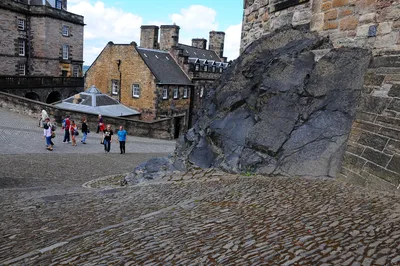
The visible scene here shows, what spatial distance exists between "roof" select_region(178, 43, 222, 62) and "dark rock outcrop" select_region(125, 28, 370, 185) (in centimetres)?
3599

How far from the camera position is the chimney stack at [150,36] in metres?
43.2

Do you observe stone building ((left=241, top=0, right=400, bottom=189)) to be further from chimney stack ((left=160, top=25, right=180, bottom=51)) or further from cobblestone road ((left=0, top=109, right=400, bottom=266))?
chimney stack ((left=160, top=25, right=180, bottom=51))

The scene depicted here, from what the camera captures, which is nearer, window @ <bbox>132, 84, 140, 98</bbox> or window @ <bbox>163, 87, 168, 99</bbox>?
window @ <bbox>163, 87, 168, 99</bbox>

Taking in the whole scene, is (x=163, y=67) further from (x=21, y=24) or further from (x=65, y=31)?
(x=21, y=24)

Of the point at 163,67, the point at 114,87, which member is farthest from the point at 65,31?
the point at 163,67

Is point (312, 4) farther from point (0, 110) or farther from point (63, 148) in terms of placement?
point (0, 110)

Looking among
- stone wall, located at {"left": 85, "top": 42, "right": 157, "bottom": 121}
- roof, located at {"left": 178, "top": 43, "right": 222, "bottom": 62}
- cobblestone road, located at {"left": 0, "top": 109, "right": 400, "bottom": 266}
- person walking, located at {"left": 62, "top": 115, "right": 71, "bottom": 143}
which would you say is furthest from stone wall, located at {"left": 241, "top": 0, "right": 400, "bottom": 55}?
roof, located at {"left": 178, "top": 43, "right": 222, "bottom": 62}

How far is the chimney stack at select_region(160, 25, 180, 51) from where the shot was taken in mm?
43781

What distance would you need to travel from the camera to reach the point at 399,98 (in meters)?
5.87

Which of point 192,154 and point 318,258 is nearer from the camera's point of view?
point 318,258

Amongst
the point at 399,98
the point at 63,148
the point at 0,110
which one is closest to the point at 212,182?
the point at 399,98

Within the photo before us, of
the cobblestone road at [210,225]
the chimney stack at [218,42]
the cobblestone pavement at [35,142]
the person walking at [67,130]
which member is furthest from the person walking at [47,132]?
the chimney stack at [218,42]

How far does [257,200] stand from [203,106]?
6082 millimetres

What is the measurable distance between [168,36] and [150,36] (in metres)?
2.45
